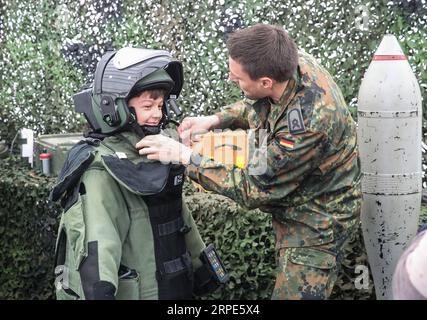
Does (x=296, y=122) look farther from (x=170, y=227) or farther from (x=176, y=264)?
(x=176, y=264)

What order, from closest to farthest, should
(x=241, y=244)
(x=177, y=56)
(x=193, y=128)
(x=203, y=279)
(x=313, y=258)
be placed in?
(x=313, y=258)
(x=203, y=279)
(x=193, y=128)
(x=241, y=244)
(x=177, y=56)

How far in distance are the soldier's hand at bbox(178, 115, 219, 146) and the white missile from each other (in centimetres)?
92

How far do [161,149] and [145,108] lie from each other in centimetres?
21

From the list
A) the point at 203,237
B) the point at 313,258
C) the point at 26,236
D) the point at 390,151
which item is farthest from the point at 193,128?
the point at 26,236

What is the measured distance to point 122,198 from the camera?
11.2 feet

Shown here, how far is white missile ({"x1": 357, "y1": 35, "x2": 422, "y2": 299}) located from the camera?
14.0ft

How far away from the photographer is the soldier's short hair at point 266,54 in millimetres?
3436

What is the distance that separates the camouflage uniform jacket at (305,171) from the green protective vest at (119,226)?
9.8 inches

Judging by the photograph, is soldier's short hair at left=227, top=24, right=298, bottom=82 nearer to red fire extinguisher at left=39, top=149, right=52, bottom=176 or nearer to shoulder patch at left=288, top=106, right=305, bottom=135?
shoulder patch at left=288, top=106, right=305, bottom=135

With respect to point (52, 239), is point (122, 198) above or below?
above

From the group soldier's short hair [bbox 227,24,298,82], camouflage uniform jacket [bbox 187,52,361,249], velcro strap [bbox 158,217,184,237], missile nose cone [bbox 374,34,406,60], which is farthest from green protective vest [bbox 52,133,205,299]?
missile nose cone [bbox 374,34,406,60]

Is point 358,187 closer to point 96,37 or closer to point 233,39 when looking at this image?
point 233,39

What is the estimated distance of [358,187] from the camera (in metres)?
3.73
